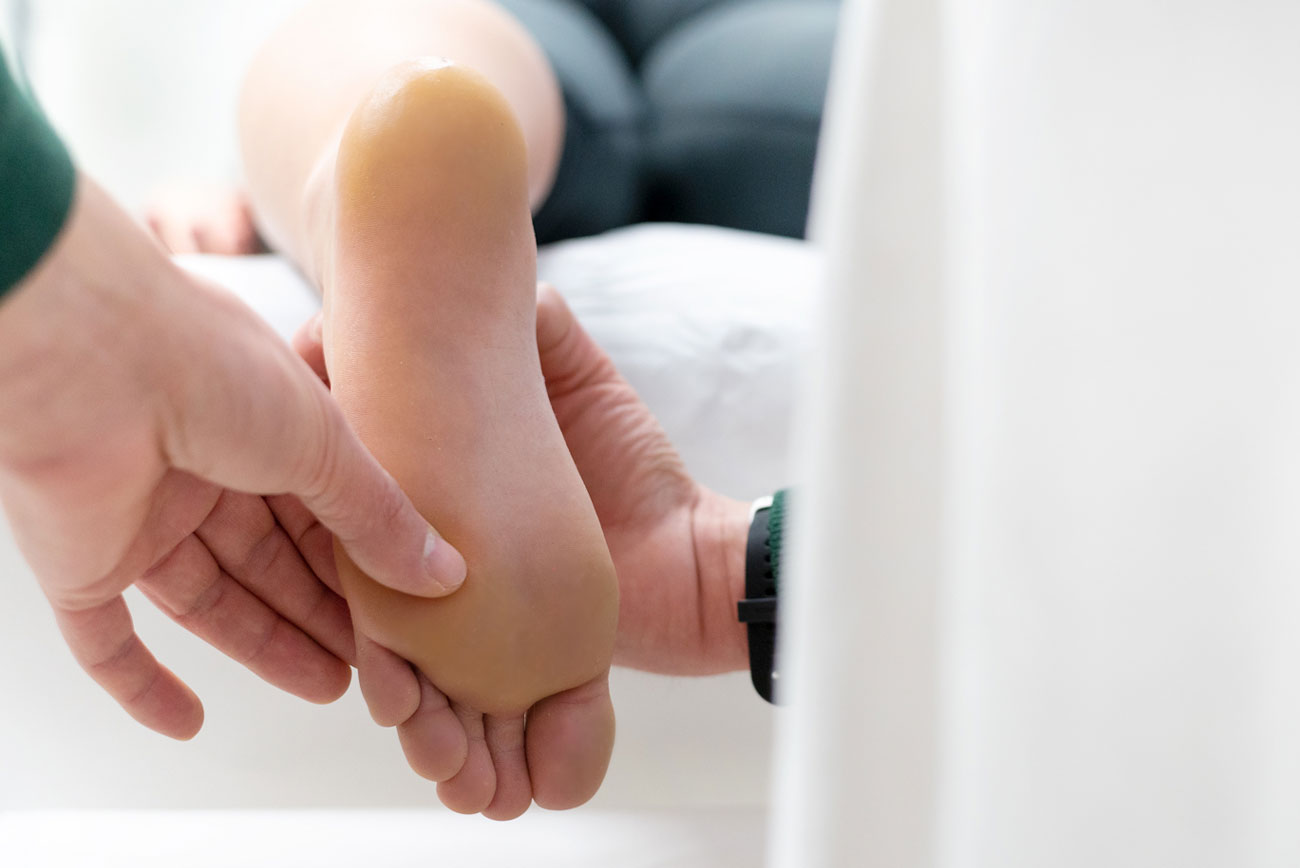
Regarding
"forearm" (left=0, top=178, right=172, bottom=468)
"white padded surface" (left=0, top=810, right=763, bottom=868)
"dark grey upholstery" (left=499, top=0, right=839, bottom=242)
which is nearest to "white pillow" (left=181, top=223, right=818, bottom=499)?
"dark grey upholstery" (left=499, top=0, right=839, bottom=242)

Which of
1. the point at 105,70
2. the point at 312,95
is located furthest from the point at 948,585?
the point at 105,70

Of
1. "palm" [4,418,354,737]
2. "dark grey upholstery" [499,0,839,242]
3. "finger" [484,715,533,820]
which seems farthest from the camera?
"dark grey upholstery" [499,0,839,242]

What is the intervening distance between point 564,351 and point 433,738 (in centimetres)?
25

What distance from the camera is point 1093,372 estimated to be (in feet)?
0.87

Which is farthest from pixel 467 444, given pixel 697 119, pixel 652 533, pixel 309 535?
pixel 697 119

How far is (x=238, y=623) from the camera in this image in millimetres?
531

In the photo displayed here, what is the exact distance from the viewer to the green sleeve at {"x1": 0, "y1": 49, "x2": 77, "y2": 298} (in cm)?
29

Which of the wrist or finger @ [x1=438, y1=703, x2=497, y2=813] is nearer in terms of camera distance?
finger @ [x1=438, y1=703, x2=497, y2=813]

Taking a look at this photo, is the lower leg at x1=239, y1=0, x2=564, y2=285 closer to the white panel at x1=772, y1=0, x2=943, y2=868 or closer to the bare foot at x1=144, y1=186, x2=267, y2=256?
the bare foot at x1=144, y1=186, x2=267, y2=256

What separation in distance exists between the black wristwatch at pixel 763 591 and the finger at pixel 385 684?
0.23 m

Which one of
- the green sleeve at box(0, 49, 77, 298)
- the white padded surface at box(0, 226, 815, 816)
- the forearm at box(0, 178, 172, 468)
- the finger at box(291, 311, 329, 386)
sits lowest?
the white padded surface at box(0, 226, 815, 816)

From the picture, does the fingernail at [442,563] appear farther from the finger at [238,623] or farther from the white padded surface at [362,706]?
the white padded surface at [362,706]

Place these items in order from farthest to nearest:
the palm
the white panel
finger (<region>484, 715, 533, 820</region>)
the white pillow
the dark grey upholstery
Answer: the dark grey upholstery, the white pillow, finger (<region>484, 715, 533, 820</region>), the palm, the white panel

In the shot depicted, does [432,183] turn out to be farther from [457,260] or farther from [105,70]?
[105,70]
